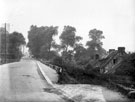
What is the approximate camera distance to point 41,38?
276 feet

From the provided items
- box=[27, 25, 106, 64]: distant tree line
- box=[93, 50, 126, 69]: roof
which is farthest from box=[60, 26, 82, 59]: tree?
box=[93, 50, 126, 69]: roof

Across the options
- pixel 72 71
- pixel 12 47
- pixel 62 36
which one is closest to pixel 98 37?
pixel 62 36

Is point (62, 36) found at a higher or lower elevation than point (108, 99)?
higher

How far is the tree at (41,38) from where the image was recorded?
7975 centimetres

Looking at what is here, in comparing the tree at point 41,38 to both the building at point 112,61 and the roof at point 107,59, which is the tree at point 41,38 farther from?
the building at point 112,61

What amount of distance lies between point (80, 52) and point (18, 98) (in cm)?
7161

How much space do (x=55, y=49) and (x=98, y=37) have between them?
17530mm

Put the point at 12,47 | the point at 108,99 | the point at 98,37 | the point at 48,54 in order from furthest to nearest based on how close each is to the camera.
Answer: the point at 98,37 < the point at 48,54 < the point at 12,47 < the point at 108,99

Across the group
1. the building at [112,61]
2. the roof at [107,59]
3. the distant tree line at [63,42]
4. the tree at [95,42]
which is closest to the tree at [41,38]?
the distant tree line at [63,42]

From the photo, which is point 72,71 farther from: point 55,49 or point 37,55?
point 37,55

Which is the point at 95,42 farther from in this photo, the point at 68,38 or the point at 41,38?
the point at 41,38

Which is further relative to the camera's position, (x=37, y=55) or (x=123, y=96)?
(x=37, y=55)

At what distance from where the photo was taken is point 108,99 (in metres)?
8.49

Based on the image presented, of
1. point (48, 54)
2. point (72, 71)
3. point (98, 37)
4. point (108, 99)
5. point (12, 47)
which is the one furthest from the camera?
point (98, 37)
